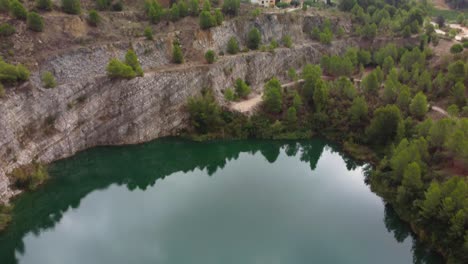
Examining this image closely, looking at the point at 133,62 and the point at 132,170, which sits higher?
the point at 133,62

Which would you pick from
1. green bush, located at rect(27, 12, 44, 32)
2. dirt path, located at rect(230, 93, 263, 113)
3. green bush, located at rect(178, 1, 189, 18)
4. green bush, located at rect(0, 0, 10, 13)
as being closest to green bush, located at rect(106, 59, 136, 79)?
green bush, located at rect(27, 12, 44, 32)

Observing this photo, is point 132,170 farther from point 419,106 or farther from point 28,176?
point 419,106

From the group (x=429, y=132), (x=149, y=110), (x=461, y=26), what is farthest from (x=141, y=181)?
(x=461, y=26)

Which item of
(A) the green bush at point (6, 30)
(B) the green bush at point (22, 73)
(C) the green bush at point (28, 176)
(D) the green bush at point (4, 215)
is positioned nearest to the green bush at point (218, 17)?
(A) the green bush at point (6, 30)

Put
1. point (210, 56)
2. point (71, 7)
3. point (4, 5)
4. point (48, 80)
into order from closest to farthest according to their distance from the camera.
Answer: point (48, 80)
point (4, 5)
point (71, 7)
point (210, 56)

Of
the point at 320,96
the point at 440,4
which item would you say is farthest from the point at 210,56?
the point at 440,4

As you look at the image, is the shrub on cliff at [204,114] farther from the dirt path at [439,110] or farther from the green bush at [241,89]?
the dirt path at [439,110]
